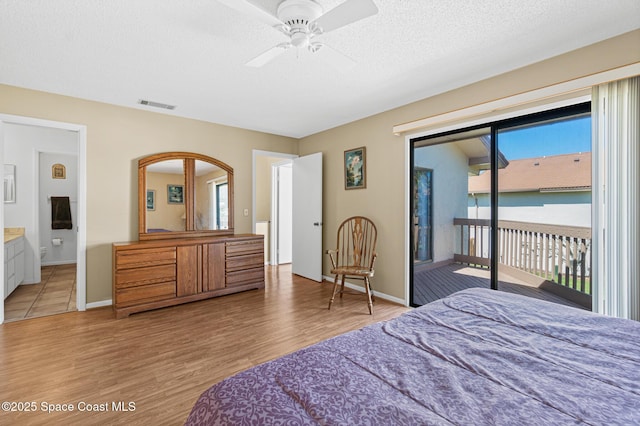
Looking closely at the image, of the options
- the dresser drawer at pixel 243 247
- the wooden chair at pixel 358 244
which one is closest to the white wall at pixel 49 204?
the dresser drawer at pixel 243 247

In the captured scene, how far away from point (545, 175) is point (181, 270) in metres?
3.99

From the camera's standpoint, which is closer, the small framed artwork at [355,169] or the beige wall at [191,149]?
the beige wall at [191,149]

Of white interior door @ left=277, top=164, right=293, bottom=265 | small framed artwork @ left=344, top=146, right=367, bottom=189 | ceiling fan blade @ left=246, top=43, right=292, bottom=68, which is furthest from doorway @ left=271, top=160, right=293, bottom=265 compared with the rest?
ceiling fan blade @ left=246, top=43, right=292, bottom=68

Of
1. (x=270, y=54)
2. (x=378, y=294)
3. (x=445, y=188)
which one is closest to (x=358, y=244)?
(x=378, y=294)

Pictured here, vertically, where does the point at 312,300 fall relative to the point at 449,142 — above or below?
below

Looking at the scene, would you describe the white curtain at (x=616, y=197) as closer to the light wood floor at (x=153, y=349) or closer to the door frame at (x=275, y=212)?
the light wood floor at (x=153, y=349)

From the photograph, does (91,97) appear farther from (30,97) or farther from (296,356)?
(296,356)

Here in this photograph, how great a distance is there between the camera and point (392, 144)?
12.1 feet

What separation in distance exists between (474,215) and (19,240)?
6081 millimetres

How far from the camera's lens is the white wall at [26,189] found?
14.4 feet

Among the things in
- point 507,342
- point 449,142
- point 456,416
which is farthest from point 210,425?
point 449,142

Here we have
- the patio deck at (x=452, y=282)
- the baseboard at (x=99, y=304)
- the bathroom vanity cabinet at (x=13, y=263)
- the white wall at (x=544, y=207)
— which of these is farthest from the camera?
the bathroom vanity cabinet at (x=13, y=263)

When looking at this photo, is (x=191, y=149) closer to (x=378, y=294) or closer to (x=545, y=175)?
(x=378, y=294)

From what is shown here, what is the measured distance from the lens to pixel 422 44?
2266 mm
